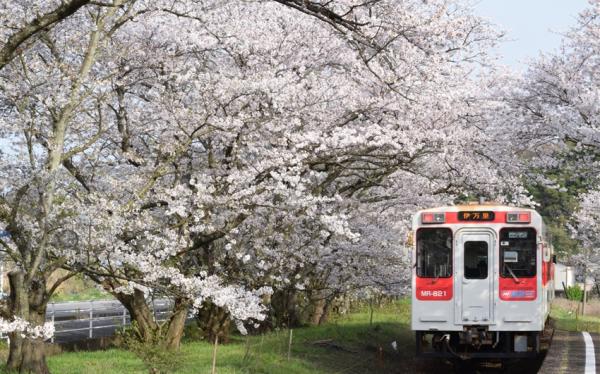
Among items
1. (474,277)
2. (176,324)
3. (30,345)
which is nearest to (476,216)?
(474,277)

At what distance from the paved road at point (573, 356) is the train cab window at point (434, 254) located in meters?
2.39

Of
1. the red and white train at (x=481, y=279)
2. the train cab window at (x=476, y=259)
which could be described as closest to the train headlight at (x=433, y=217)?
the red and white train at (x=481, y=279)

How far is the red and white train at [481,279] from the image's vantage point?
616 inches

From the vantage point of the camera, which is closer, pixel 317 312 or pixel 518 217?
pixel 518 217

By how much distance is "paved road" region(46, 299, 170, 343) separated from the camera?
77.2 feet

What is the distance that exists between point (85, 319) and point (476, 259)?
12.9 meters

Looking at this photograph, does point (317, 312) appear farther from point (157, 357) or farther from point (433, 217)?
point (157, 357)

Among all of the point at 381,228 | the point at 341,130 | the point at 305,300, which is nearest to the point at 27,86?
the point at 341,130

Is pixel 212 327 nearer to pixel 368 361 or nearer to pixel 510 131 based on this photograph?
Result: pixel 368 361

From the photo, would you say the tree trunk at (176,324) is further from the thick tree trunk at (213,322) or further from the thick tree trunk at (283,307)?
the thick tree trunk at (283,307)

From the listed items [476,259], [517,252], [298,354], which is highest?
[517,252]

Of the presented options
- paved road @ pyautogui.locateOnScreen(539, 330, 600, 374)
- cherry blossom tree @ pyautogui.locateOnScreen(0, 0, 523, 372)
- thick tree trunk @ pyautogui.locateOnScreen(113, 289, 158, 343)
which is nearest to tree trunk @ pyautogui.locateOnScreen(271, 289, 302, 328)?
cherry blossom tree @ pyautogui.locateOnScreen(0, 0, 523, 372)

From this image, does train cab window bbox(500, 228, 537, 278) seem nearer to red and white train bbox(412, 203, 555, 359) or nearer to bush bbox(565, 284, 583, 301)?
red and white train bbox(412, 203, 555, 359)

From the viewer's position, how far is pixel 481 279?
15938 mm
